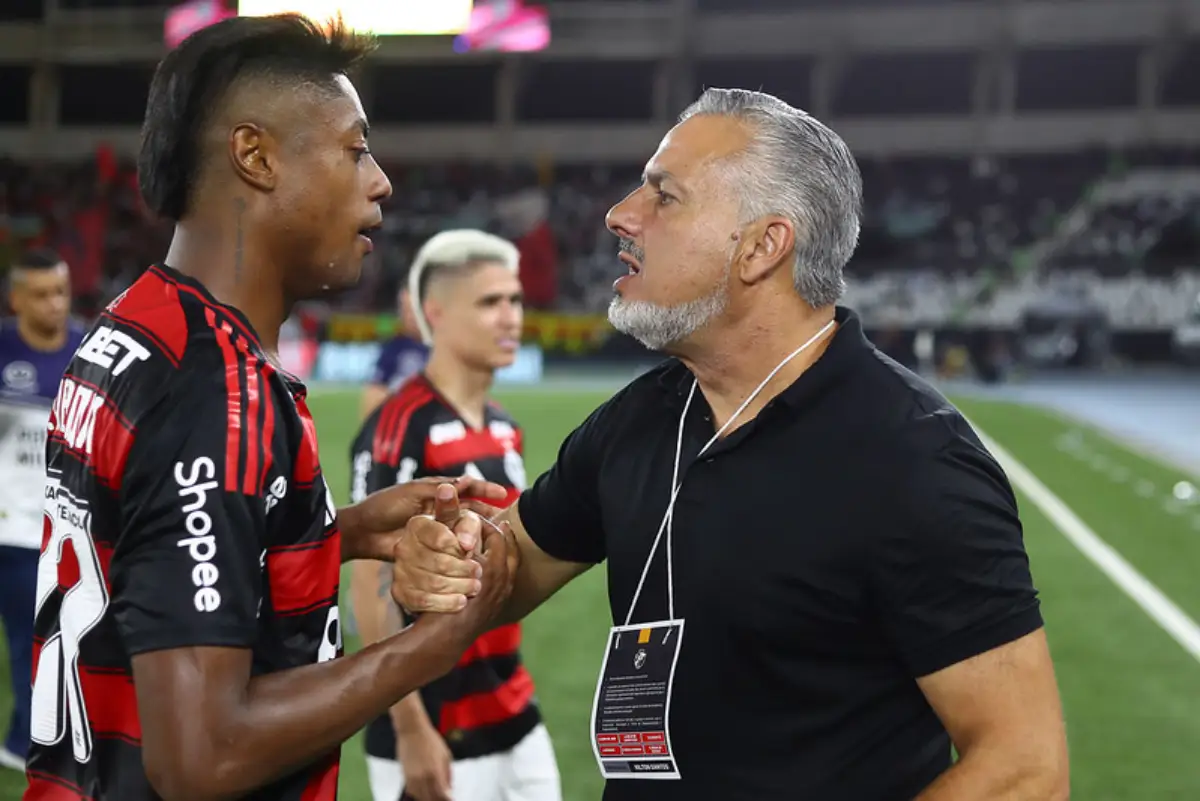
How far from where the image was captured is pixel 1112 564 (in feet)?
33.6

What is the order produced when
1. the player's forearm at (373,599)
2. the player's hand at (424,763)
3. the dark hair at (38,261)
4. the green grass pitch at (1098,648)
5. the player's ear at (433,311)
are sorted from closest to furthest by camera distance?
1. the player's hand at (424,763)
2. the player's forearm at (373,599)
3. the player's ear at (433,311)
4. the green grass pitch at (1098,648)
5. the dark hair at (38,261)

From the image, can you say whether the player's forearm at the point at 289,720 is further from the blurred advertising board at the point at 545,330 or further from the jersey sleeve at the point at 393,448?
the blurred advertising board at the point at 545,330

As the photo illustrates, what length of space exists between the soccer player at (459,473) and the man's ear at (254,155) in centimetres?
199

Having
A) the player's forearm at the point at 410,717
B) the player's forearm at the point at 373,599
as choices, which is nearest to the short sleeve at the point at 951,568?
the player's forearm at the point at 410,717

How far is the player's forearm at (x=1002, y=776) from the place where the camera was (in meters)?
2.05

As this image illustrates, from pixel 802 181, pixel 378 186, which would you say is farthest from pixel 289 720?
pixel 802 181

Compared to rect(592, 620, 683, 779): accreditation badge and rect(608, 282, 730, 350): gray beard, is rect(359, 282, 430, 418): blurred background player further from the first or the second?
rect(592, 620, 683, 779): accreditation badge

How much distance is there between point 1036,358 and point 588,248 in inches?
517

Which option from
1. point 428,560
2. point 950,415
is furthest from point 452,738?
point 950,415

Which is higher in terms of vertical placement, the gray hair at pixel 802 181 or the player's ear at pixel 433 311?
the gray hair at pixel 802 181

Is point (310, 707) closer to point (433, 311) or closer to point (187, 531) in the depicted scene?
point (187, 531)

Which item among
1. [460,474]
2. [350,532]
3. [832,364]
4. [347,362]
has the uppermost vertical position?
[832,364]

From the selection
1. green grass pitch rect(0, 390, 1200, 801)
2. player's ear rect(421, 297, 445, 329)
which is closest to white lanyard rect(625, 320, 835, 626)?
player's ear rect(421, 297, 445, 329)

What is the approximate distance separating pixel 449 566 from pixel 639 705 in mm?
440
